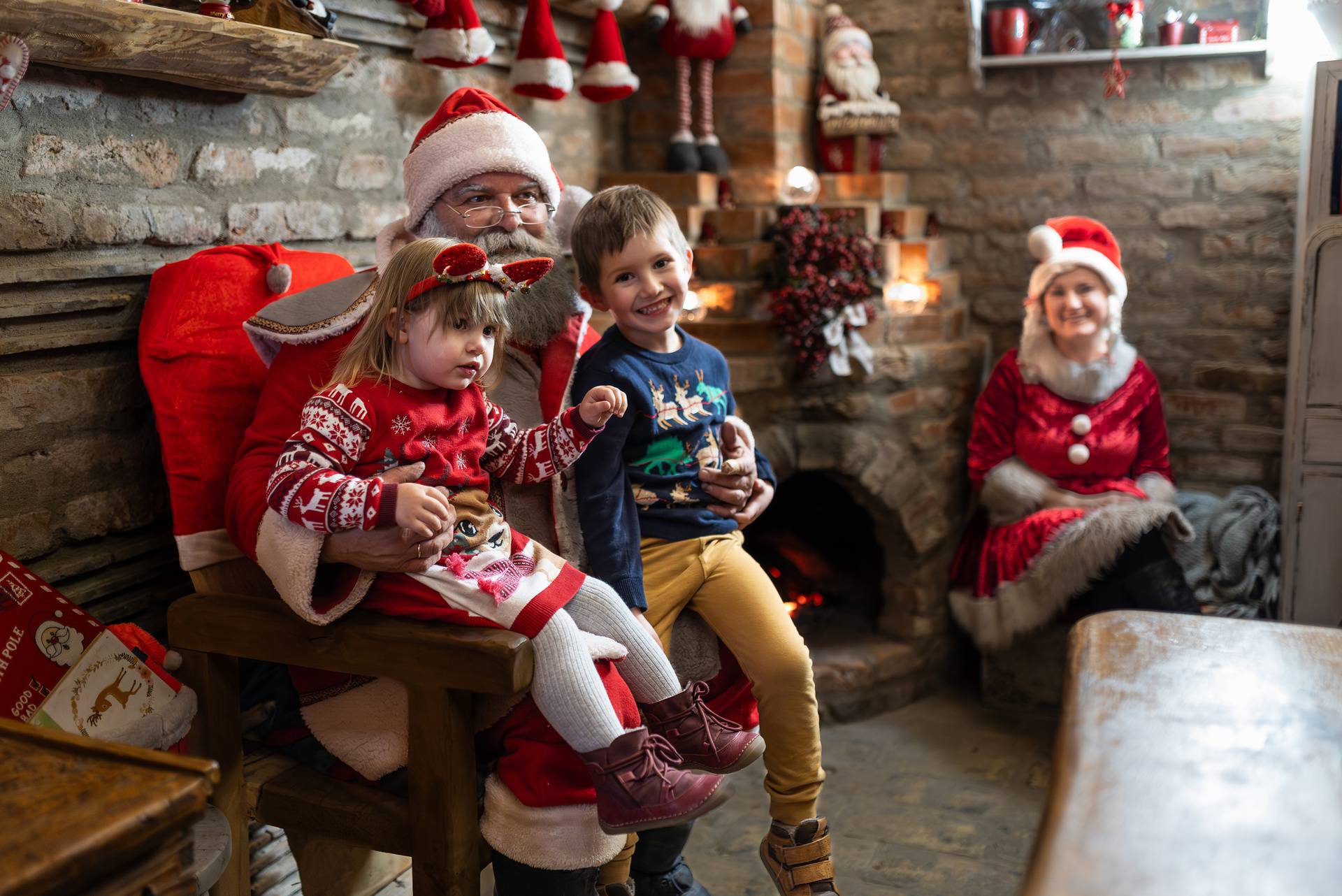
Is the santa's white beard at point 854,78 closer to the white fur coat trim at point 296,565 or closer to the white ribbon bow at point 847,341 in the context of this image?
the white ribbon bow at point 847,341

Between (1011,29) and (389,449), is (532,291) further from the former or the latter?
(1011,29)

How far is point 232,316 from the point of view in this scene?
2111mm

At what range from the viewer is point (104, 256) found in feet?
7.01

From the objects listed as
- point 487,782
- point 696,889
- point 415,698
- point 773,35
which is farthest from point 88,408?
point 773,35

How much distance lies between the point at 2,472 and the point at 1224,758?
1.89 m

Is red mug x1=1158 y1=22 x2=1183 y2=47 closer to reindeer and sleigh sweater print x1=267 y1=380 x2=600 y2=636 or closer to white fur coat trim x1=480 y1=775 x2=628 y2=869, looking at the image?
reindeer and sleigh sweater print x1=267 y1=380 x2=600 y2=636

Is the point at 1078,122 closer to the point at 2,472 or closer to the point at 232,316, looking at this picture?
the point at 232,316

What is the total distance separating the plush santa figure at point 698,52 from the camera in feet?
12.3

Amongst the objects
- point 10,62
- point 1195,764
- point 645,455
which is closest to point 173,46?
point 10,62

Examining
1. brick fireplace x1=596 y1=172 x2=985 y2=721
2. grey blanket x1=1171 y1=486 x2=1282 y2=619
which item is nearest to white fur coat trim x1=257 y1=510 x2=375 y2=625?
brick fireplace x1=596 y1=172 x2=985 y2=721

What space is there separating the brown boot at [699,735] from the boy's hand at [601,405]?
0.47 meters

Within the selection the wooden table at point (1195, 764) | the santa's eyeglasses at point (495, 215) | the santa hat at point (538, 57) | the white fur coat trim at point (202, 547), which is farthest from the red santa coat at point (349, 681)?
the santa hat at point (538, 57)

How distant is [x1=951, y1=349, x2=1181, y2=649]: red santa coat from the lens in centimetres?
339

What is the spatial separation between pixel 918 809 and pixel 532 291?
1.81 meters
